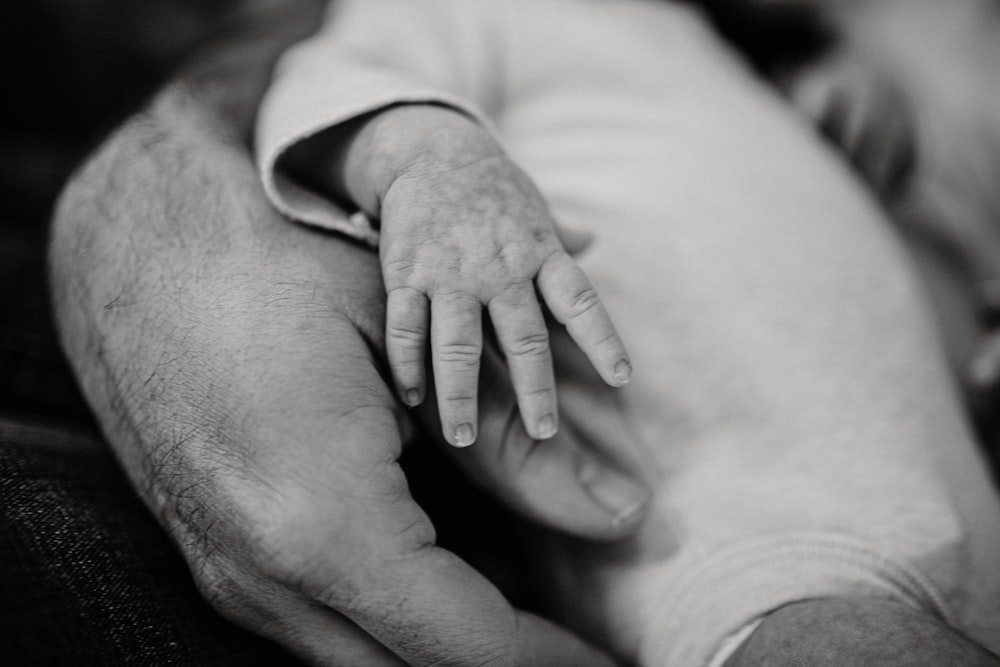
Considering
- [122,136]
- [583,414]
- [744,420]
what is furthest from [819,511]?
[122,136]

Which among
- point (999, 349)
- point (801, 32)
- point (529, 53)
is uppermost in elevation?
point (529, 53)

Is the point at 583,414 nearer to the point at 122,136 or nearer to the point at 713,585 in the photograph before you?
the point at 713,585

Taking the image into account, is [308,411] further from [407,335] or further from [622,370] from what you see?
[622,370]

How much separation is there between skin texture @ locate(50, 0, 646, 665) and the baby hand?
0.04m

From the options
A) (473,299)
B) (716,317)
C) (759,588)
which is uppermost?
(473,299)

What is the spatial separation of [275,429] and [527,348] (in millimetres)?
164

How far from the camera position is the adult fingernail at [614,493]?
1.87ft

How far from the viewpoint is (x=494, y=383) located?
1.79 ft

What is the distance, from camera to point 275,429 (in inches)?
17.7

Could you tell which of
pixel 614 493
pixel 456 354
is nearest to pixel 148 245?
pixel 456 354

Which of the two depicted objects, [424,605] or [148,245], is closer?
[424,605]

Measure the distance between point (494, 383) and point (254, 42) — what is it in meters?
0.54

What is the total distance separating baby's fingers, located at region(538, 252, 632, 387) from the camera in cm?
49

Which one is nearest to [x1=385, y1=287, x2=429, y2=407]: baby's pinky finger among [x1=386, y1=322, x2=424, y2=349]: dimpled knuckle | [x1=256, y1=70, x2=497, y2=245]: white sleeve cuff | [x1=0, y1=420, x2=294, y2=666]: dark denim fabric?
[x1=386, y1=322, x2=424, y2=349]: dimpled knuckle
